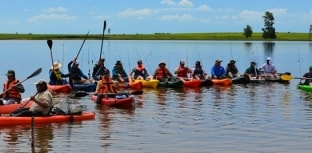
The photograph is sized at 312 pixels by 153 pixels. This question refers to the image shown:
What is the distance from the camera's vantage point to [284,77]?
29922mm

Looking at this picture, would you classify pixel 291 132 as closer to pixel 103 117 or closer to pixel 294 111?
pixel 294 111

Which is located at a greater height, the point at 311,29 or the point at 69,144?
the point at 311,29

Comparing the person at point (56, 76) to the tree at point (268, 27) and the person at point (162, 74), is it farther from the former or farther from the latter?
the tree at point (268, 27)

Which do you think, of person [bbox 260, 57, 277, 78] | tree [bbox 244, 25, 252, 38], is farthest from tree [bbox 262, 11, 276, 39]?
person [bbox 260, 57, 277, 78]

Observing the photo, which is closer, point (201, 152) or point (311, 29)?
point (201, 152)

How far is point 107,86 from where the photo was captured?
64.0 feet

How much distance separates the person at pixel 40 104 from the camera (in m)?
14.6

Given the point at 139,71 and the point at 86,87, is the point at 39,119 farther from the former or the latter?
the point at 139,71

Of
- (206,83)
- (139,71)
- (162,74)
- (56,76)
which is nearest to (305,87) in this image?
(206,83)

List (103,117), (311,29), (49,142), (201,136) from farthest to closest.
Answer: (311,29)
(103,117)
(201,136)
(49,142)

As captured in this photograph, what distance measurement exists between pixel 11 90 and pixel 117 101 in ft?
12.1

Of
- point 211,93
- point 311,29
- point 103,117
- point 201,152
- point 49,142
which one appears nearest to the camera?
point 201,152

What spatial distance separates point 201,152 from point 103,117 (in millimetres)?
5488

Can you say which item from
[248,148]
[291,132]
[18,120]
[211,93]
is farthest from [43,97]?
[211,93]
